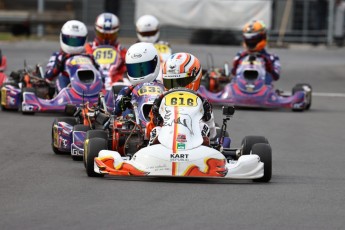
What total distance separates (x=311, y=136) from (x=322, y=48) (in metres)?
21.1

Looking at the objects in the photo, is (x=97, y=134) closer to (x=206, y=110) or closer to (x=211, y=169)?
(x=206, y=110)

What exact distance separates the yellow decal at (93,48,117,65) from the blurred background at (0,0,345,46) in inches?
576

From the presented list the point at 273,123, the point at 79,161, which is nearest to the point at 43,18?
the point at 273,123

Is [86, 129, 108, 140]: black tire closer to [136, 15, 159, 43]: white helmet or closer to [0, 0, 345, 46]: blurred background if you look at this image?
[136, 15, 159, 43]: white helmet

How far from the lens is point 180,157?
10.6 m

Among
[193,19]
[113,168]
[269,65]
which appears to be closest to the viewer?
[113,168]

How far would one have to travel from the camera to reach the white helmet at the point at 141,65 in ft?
41.7

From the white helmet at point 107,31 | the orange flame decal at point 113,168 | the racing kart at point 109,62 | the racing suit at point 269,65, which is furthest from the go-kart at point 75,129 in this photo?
the white helmet at point 107,31

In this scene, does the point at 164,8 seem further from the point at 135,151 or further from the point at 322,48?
the point at 135,151

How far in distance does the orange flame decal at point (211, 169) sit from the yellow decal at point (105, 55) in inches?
392

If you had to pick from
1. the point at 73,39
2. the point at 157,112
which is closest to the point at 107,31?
the point at 73,39

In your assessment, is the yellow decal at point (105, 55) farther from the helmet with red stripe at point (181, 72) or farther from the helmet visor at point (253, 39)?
the helmet with red stripe at point (181, 72)

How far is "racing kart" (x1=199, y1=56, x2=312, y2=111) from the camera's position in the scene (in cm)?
1950

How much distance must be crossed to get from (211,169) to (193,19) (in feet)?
81.6
